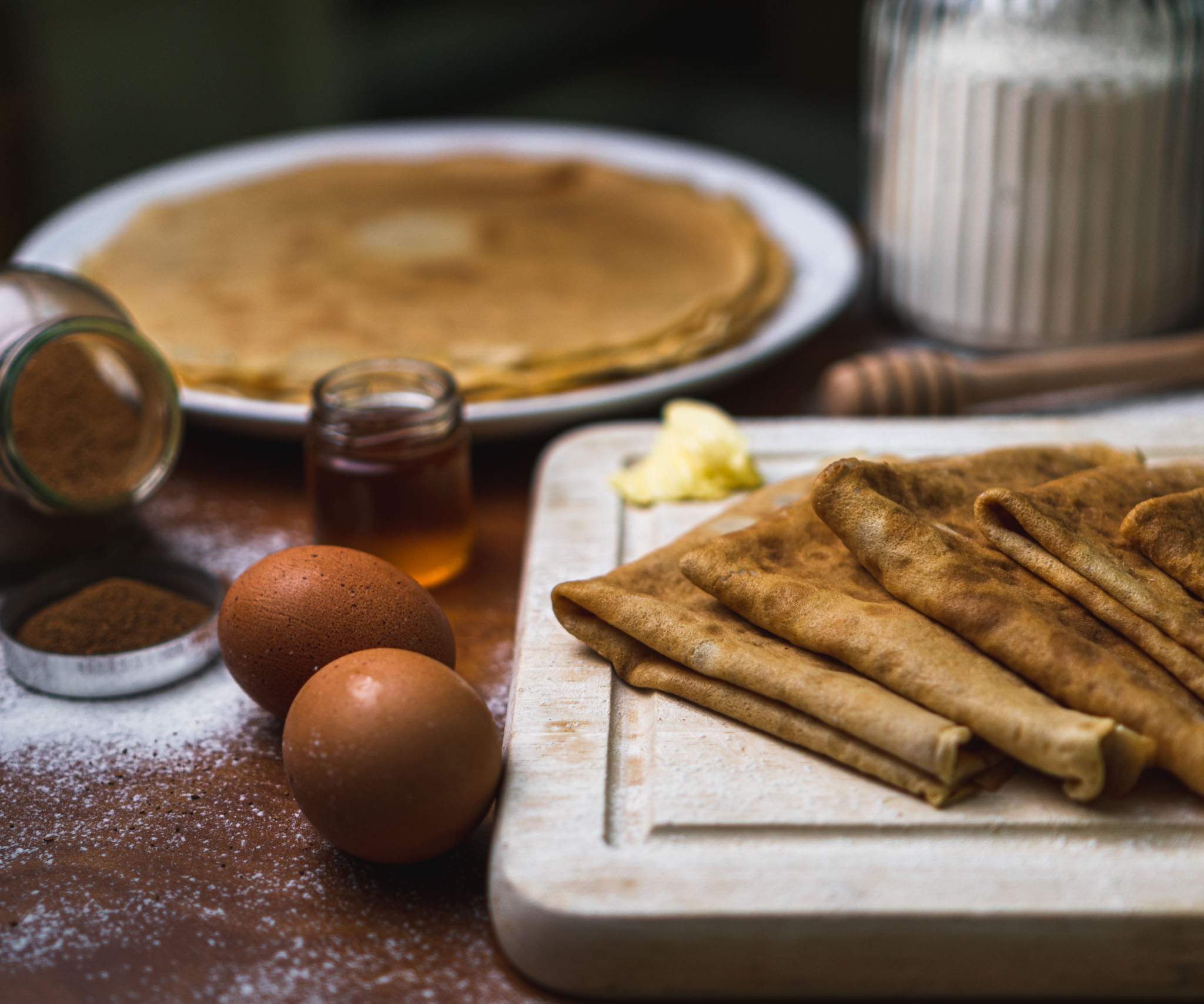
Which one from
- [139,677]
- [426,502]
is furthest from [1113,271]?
[139,677]

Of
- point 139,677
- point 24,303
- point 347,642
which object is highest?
point 24,303

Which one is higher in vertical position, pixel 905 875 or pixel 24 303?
pixel 24 303

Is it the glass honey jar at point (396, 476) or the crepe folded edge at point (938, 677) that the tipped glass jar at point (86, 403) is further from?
the crepe folded edge at point (938, 677)

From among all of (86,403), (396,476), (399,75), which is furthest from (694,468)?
(399,75)

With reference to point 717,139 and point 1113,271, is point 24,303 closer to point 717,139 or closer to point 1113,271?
point 1113,271

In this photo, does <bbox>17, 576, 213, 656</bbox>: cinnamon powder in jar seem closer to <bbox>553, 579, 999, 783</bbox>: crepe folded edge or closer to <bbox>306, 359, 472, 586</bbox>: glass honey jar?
<bbox>306, 359, 472, 586</bbox>: glass honey jar

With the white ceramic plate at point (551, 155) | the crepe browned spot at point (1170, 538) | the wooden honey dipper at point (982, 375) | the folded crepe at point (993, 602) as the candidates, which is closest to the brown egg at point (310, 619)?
the folded crepe at point (993, 602)
